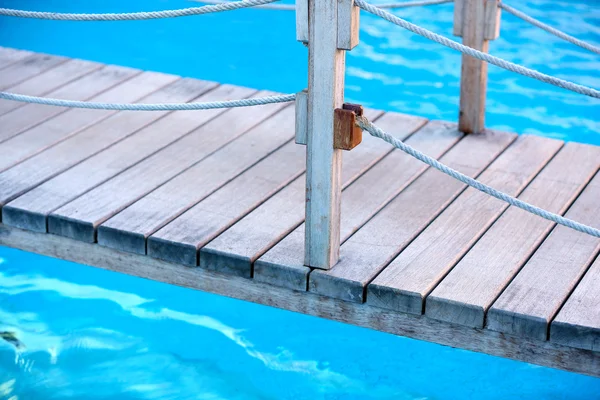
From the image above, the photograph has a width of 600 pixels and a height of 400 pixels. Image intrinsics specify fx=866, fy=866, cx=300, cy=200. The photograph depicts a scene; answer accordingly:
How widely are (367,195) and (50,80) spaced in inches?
65.9

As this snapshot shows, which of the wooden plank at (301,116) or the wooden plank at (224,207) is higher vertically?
the wooden plank at (301,116)

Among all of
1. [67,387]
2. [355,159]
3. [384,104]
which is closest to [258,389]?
[67,387]

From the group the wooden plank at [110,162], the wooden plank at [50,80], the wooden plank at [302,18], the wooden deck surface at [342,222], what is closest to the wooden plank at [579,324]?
the wooden deck surface at [342,222]

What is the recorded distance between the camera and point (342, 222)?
2.56m

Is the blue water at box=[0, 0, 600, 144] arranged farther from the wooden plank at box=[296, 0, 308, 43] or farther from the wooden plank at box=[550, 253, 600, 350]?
the wooden plank at box=[296, 0, 308, 43]

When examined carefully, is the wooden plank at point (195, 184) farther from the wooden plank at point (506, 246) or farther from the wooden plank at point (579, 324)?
the wooden plank at point (579, 324)

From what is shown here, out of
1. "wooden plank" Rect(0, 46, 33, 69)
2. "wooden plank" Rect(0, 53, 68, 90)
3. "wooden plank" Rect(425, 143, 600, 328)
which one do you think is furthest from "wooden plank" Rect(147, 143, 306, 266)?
"wooden plank" Rect(0, 46, 33, 69)

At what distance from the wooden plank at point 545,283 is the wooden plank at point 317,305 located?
5 centimetres

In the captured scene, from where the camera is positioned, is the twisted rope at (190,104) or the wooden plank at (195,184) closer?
the twisted rope at (190,104)

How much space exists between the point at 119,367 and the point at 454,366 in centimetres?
133

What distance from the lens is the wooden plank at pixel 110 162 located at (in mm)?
2613

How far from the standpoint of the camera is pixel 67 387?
10.7 ft

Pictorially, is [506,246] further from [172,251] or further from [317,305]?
[172,251]

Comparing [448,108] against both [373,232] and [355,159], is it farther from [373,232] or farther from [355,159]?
[373,232]
